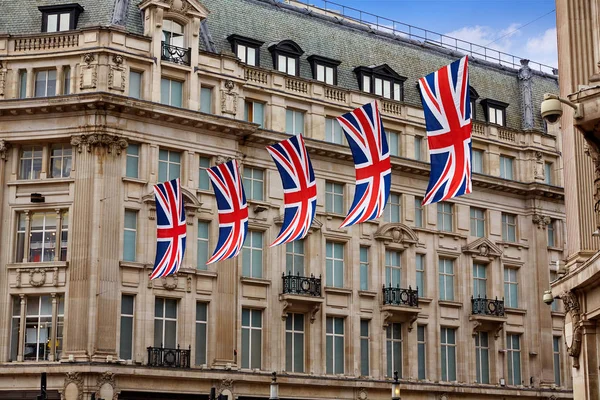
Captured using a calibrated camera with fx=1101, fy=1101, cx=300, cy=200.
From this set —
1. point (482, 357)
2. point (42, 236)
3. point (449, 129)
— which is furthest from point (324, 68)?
point (449, 129)

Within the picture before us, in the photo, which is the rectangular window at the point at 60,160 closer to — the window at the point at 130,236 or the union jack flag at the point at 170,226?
the window at the point at 130,236

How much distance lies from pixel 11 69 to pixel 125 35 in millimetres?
6031

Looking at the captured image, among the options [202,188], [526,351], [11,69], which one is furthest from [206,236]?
[526,351]

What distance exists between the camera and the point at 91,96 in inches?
2122

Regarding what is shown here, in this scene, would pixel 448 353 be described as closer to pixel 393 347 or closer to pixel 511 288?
pixel 393 347

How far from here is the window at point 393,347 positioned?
63.1m

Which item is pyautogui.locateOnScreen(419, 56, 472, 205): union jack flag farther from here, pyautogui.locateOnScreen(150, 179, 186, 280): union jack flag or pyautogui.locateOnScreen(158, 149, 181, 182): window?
pyautogui.locateOnScreen(158, 149, 181, 182): window

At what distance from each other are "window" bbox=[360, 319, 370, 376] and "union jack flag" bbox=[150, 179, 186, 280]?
1791 centimetres

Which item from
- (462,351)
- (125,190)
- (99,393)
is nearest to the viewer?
(99,393)

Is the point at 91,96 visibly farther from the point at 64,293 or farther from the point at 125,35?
the point at 64,293

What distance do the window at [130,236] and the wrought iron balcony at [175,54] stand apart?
8429mm

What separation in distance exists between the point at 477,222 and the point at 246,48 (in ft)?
61.6

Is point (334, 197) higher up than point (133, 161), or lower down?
lower down

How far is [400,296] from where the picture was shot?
6338cm
